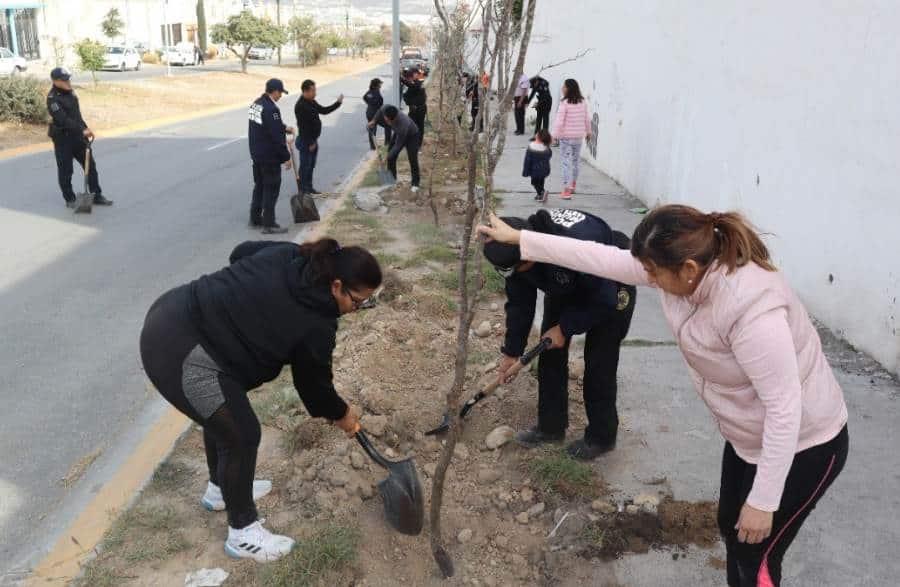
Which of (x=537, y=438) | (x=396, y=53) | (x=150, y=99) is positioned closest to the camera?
(x=537, y=438)

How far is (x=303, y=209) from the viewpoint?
8828mm

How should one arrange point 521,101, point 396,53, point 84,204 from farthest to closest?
1. point 521,101
2. point 396,53
3. point 84,204

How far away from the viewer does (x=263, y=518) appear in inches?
128

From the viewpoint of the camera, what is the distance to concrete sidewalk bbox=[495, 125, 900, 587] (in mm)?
2912

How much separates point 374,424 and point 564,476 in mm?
1018

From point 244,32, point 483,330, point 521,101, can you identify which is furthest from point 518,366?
point 244,32

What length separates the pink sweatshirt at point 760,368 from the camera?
1.87 m

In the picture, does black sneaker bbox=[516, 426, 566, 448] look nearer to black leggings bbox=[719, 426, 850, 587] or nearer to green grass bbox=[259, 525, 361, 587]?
green grass bbox=[259, 525, 361, 587]

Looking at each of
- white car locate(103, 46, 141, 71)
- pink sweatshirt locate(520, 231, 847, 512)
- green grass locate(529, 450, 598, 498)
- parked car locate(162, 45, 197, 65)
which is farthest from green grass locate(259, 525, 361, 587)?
parked car locate(162, 45, 197, 65)

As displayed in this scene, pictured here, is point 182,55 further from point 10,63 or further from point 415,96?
point 415,96

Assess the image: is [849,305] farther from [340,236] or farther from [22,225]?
[22,225]

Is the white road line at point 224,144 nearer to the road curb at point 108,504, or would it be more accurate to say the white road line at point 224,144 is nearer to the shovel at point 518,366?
the road curb at point 108,504

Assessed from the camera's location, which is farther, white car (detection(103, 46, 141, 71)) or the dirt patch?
white car (detection(103, 46, 141, 71))

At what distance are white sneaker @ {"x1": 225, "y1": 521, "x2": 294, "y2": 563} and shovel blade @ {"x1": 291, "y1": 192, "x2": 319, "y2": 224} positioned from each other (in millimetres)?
6192
